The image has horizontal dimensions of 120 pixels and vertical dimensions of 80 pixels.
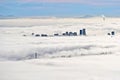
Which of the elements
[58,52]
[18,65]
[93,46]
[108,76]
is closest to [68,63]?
[18,65]

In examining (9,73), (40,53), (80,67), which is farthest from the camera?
(40,53)

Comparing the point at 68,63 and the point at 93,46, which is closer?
the point at 68,63

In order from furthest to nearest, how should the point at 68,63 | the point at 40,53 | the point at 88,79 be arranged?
1. the point at 40,53
2. the point at 68,63
3. the point at 88,79

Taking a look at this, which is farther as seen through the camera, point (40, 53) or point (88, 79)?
point (40, 53)

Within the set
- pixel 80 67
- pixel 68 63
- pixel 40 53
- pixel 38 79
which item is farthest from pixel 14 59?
pixel 38 79

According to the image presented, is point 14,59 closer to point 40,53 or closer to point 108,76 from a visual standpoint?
point 40,53

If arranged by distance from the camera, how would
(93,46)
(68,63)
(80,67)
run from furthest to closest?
(93,46)
(68,63)
(80,67)

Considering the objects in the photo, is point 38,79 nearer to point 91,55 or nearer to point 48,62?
point 48,62

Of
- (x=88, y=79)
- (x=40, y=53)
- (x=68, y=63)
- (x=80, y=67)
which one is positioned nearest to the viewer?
(x=88, y=79)
